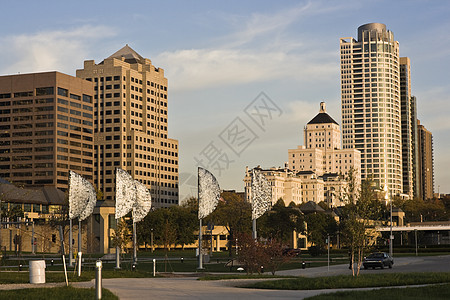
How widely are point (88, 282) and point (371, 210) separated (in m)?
15.8

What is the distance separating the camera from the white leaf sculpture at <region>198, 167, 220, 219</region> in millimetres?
56094

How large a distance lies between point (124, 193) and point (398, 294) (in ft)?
113

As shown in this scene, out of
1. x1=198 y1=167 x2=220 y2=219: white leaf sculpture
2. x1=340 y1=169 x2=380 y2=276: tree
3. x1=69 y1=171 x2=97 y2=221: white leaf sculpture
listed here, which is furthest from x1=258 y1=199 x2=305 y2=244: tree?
x1=340 y1=169 x2=380 y2=276: tree

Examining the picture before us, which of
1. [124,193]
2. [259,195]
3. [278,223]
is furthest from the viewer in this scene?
[278,223]

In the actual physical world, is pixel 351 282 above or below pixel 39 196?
below

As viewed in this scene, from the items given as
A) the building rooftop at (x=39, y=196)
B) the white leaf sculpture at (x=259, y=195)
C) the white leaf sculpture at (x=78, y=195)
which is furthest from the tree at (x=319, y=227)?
the white leaf sculpture at (x=78, y=195)

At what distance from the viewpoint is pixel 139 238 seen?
133875mm

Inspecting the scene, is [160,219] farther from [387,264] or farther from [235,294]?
[235,294]

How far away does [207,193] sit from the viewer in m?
56.2

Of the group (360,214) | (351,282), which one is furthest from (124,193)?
(351,282)

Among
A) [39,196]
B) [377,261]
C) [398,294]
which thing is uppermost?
[39,196]

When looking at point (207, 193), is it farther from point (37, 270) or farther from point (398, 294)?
point (398, 294)

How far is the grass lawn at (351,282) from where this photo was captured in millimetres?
30875

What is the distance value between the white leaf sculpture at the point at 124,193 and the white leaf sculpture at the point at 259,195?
10.2 meters
